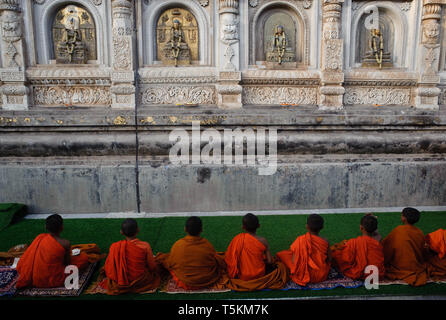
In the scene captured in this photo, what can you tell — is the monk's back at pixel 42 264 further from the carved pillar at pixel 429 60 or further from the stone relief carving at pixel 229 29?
the carved pillar at pixel 429 60

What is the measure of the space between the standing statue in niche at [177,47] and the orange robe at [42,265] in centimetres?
426

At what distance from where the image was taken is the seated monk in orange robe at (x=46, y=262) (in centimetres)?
366

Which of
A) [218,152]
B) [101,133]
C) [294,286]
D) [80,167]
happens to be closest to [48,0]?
[101,133]

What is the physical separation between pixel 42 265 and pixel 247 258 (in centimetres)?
226

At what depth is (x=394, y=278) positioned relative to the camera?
12.8 ft

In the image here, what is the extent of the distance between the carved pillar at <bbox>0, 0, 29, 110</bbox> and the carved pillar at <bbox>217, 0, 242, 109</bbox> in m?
3.81

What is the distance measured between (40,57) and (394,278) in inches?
281

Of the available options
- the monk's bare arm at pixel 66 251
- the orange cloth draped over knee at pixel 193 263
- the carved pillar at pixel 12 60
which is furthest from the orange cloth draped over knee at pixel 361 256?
the carved pillar at pixel 12 60

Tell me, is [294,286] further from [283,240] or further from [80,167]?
[80,167]

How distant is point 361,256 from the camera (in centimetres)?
384

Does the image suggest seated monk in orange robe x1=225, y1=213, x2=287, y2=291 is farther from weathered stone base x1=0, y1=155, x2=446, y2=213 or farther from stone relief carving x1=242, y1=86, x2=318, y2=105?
stone relief carving x1=242, y1=86, x2=318, y2=105

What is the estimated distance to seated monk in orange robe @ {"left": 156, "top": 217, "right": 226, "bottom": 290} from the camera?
3.72m

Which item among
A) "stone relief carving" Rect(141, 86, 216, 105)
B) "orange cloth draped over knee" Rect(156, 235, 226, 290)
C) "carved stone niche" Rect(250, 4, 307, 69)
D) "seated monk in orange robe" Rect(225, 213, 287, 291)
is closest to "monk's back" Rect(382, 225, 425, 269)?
"seated monk in orange robe" Rect(225, 213, 287, 291)
